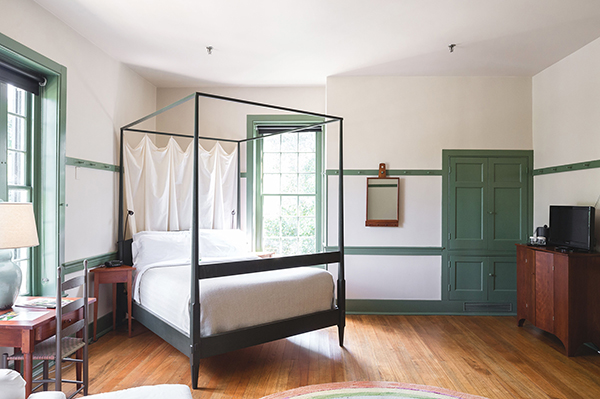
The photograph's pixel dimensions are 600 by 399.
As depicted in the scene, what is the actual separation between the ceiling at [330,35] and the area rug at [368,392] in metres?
2.94

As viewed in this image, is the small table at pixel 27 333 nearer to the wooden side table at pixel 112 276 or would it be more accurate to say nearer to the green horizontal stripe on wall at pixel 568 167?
the wooden side table at pixel 112 276

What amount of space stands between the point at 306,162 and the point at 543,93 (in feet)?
9.85

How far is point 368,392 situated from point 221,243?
2.47m

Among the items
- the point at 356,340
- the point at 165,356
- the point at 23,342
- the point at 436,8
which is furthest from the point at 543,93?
the point at 23,342

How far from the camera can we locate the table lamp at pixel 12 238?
7.45ft

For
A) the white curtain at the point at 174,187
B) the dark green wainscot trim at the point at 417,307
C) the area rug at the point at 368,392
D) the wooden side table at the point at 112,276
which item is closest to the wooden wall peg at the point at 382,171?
the dark green wainscot trim at the point at 417,307

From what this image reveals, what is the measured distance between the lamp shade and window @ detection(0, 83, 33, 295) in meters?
0.73

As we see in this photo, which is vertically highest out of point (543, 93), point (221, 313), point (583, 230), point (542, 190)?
point (543, 93)

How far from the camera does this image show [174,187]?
461 centimetres

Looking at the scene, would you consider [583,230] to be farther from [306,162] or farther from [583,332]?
[306,162]

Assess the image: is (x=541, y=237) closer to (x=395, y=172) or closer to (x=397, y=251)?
(x=397, y=251)

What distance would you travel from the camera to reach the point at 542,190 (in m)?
4.60

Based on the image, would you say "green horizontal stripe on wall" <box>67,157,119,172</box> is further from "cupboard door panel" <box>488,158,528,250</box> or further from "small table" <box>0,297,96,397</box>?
"cupboard door panel" <box>488,158,528,250</box>

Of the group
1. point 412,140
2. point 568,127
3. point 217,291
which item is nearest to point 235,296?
point 217,291
